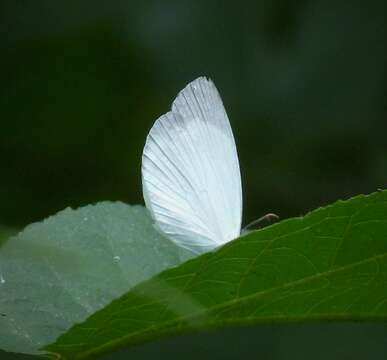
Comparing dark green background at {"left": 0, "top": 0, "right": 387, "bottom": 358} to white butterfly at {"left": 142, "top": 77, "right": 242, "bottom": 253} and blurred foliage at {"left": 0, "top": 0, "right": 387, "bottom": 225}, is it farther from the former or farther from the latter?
white butterfly at {"left": 142, "top": 77, "right": 242, "bottom": 253}

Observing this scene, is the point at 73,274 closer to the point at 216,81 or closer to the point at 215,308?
the point at 215,308

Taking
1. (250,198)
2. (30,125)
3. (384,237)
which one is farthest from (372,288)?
(30,125)

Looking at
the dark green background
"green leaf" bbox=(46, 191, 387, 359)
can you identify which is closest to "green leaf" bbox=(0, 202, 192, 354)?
"green leaf" bbox=(46, 191, 387, 359)

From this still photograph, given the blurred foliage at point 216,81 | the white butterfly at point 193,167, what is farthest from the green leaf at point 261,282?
the blurred foliage at point 216,81

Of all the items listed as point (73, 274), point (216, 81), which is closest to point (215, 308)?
point (73, 274)

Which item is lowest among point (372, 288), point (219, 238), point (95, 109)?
→ point (372, 288)

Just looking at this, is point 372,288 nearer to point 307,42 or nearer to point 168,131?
point 168,131

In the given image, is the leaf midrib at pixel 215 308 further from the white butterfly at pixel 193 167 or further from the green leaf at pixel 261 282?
the white butterfly at pixel 193 167
